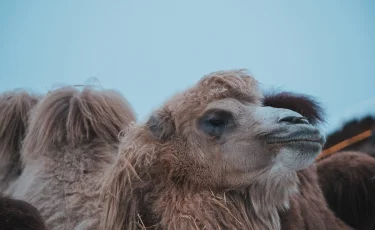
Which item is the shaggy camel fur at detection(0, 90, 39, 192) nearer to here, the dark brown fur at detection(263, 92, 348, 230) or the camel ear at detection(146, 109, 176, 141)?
the camel ear at detection(146, 109, 176, 141)

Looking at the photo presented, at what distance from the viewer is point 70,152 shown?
159 inches

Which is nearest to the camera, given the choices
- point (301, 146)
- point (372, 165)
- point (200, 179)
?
point (301, 146)

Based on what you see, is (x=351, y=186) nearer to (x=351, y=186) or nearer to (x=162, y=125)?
(x=351, y=186)

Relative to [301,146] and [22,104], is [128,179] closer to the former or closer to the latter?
[301,146]

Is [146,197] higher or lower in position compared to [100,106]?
lower

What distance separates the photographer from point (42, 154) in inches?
160

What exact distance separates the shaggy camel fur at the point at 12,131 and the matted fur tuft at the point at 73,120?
28 centimetres

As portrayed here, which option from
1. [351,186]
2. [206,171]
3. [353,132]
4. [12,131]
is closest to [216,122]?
[206,171]

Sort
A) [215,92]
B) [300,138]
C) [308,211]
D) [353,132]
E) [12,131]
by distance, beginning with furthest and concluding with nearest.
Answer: [353,132], [12,131], [308,211], [215,92], [300,138]

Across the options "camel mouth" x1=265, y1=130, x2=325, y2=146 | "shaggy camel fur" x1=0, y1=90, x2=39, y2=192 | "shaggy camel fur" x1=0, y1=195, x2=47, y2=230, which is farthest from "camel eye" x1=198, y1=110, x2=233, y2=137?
"shaggy camel fur" x1=0, y1=90, x2=39, y2=192

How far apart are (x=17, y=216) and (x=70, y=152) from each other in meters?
1.27

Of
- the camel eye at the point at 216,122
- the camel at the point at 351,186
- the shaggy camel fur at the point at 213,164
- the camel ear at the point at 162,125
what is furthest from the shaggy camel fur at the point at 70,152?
the camel at the point at 351,186

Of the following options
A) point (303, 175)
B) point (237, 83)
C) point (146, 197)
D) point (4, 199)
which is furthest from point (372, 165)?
point (4, 199)

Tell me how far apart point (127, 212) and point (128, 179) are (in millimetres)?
197
